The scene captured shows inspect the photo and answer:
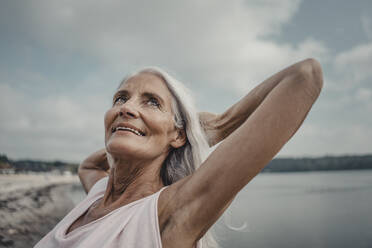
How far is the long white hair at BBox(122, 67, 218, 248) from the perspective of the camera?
2193 millimetres

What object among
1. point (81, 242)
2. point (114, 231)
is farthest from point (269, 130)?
point (81, 242)

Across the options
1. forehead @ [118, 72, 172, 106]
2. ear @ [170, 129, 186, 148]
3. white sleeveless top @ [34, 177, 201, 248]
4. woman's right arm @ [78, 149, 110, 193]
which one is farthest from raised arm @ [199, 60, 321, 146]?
woman's right arm @ [78, 149, 110, 193]

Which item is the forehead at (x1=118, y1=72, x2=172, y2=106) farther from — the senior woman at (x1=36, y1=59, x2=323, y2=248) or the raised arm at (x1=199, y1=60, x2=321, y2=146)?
the raised arm at (x1=199, y1=60, x2=321, y2=146)

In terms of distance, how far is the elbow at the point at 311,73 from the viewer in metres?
1.48

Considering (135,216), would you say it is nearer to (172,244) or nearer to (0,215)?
(172,244)

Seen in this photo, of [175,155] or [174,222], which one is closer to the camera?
[174,222]

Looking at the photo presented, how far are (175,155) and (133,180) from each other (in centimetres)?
39

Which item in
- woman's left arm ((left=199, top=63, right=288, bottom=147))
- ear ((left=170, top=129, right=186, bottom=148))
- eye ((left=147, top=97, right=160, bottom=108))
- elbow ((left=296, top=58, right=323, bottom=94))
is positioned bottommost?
ear ((left=170, top=129, right=186, bottom=148))

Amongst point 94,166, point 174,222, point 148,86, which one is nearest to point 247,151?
point 174,222

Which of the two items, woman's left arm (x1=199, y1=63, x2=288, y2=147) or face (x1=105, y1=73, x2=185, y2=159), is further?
face (x1=105, y1=73, x2=185, y2=159)

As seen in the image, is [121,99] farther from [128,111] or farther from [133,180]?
[133,180]

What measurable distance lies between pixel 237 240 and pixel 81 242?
11.5 metres

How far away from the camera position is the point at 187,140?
2.31 metres

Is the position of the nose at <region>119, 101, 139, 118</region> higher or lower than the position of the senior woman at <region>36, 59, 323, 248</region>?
higher
